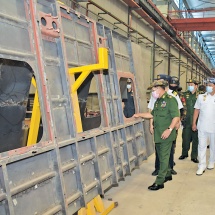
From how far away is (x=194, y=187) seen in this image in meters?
4.67

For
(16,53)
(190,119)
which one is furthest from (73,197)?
(190,119)

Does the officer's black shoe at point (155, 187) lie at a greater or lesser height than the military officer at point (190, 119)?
lesser

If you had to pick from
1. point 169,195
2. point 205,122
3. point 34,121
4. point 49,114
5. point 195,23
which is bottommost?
point 169,195

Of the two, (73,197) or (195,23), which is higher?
(195,23)

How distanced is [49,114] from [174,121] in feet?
7.46

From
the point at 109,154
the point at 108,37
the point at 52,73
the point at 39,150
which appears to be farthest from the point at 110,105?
the point at 39,150

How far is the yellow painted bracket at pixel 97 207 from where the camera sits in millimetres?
3298

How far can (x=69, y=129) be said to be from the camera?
300 centimetres

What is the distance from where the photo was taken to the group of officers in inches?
174

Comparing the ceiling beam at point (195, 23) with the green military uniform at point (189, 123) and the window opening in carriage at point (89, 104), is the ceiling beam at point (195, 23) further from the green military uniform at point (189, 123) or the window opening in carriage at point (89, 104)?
the window opening in carriage at point (89, 104)

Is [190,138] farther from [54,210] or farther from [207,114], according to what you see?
[54,210]

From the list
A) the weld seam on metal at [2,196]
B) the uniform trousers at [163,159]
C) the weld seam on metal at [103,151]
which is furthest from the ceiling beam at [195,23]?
the weld seam on metal at [2,196]

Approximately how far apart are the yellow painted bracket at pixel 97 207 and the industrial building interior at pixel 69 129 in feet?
0.04

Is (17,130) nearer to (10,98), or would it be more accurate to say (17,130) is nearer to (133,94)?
(10,98)
